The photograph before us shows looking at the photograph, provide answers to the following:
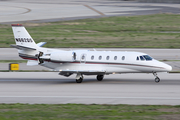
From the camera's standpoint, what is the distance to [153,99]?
76.7 ft

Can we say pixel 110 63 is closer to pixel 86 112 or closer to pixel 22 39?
pixel 22 39

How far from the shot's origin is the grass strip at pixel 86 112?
17.2m

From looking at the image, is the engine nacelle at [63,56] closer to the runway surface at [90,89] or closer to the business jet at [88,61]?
the business jet at [88,61]

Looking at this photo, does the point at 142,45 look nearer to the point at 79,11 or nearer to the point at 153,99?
the point at 153,99

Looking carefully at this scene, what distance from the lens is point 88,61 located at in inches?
1230

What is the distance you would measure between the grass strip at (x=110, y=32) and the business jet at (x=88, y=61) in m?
24.9

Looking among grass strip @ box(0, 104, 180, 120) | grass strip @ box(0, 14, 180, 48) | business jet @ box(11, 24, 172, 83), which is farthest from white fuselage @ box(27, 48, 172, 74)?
grass strip @ box(0, 14, 180, 48)

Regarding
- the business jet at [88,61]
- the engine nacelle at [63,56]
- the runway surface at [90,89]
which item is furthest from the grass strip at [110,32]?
the engine nacelle at [63,56]

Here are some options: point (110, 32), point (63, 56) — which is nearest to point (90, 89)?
point (63, 56)

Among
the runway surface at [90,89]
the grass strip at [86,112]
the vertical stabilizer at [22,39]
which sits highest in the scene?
the vertical stabilizer at [22,39]

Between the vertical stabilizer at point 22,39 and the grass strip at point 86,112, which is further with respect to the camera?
the vertical stabilizer at point 22,39

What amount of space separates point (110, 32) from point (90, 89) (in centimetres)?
4429

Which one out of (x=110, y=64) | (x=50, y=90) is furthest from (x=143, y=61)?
(x=50, y=90)

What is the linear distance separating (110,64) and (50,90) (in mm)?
6106
